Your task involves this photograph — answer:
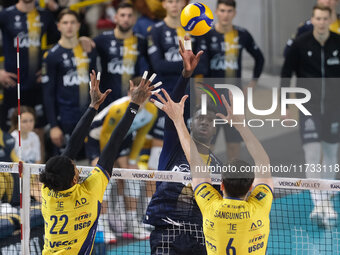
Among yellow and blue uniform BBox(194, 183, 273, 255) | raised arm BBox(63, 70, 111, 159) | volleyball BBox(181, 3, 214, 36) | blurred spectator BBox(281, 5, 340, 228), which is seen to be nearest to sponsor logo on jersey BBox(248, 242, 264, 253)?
yellow and blue uniform BBox(194, 183, 273, 255)

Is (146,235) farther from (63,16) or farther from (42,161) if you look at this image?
(63,16)

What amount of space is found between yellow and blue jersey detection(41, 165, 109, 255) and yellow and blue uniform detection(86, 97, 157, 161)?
3240mm

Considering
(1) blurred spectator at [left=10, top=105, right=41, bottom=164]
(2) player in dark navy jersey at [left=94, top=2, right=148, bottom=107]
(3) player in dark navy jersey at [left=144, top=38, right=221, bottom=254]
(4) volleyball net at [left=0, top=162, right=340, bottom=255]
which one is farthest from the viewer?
(2) player in dark navy jersey at [left=94, top=2, right=148, bottom=107]

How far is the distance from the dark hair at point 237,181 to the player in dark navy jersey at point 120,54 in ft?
17.2

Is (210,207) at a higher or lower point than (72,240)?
higher

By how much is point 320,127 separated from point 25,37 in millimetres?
4663

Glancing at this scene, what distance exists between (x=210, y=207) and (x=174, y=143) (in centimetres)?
131

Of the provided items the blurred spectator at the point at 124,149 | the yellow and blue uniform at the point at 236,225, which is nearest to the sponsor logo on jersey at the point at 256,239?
the yellow and blue uniform at the point at 236,225

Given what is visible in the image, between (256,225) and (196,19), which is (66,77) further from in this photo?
(256,225)

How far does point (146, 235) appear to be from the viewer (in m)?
8.79

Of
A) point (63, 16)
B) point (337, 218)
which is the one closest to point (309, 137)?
point (337, 218)

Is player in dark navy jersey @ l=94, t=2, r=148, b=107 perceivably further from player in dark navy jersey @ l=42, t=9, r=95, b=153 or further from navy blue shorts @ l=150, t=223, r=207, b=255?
navy blue shorts @ l=150, t=223, r=207, b=255

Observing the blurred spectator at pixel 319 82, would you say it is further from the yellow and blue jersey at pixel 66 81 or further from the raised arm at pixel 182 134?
the raised arm at pixel 182 134

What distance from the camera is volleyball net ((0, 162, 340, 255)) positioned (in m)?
6.51
